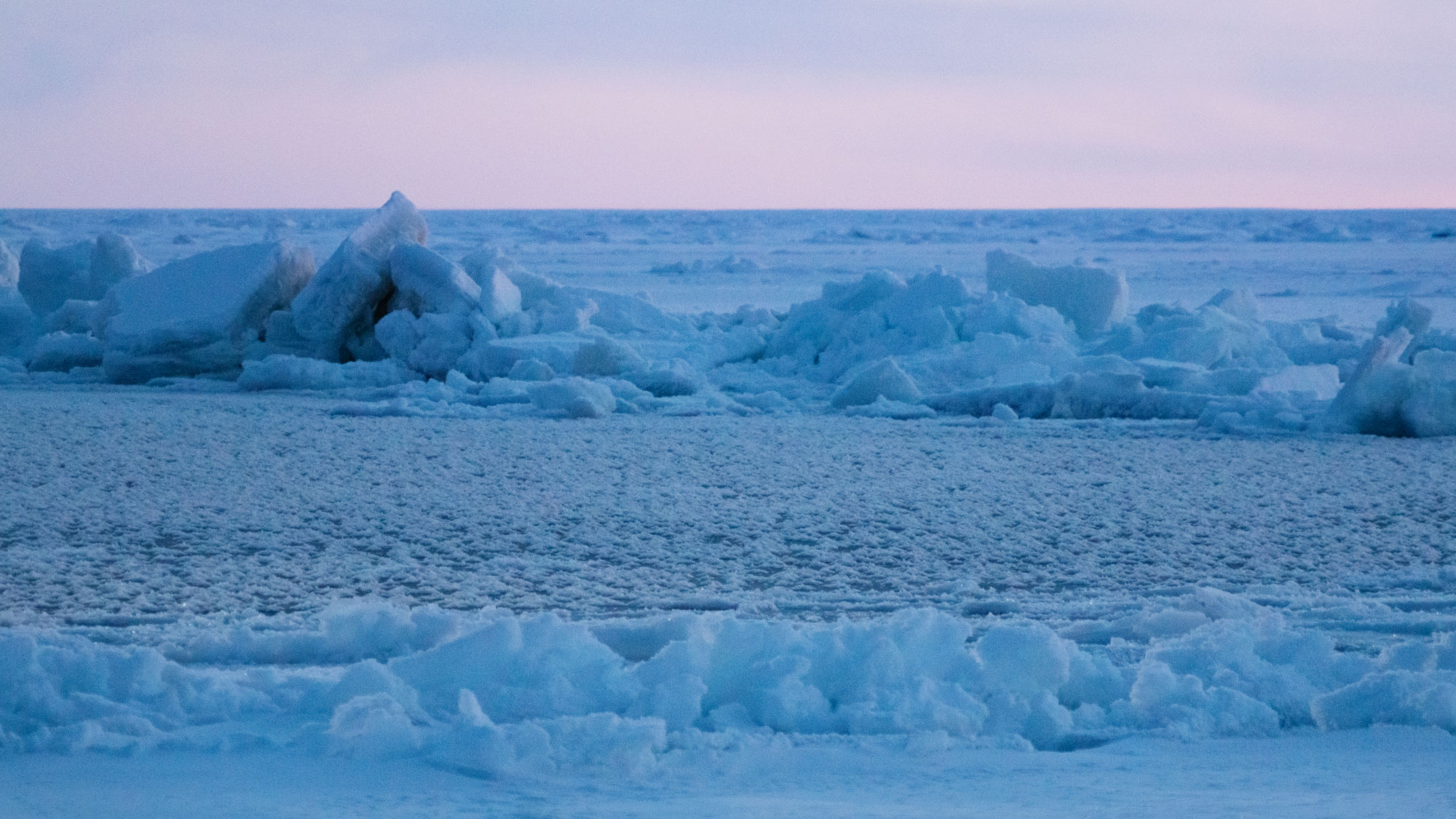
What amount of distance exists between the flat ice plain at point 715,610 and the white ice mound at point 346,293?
1185 mm

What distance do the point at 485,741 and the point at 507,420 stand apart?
3670 mm

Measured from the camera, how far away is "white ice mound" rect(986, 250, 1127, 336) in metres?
7.75

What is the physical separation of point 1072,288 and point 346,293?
4021mm

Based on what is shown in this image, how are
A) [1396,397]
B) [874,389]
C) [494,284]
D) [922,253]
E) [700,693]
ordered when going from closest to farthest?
1. [700,693]
2. [1396,397]
3. [874,389]
4. [494,284]
5. [922,253]

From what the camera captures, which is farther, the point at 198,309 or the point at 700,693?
the point at 198,309

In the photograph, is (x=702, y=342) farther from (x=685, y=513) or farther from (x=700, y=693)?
(x=700, y=693)

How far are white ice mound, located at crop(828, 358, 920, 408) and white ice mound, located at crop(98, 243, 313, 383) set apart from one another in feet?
10.3

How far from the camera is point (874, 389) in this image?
19.5ft

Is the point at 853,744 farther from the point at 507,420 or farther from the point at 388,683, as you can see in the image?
the point at 507,420

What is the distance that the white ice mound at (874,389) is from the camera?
594 cm

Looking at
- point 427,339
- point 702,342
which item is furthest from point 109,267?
point 702,342

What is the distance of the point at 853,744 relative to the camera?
1.83m

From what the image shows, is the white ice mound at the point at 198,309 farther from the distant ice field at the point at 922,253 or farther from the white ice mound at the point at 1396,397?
the white ice mound at the point at 1396,397

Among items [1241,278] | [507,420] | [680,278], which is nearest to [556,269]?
[680,278]
